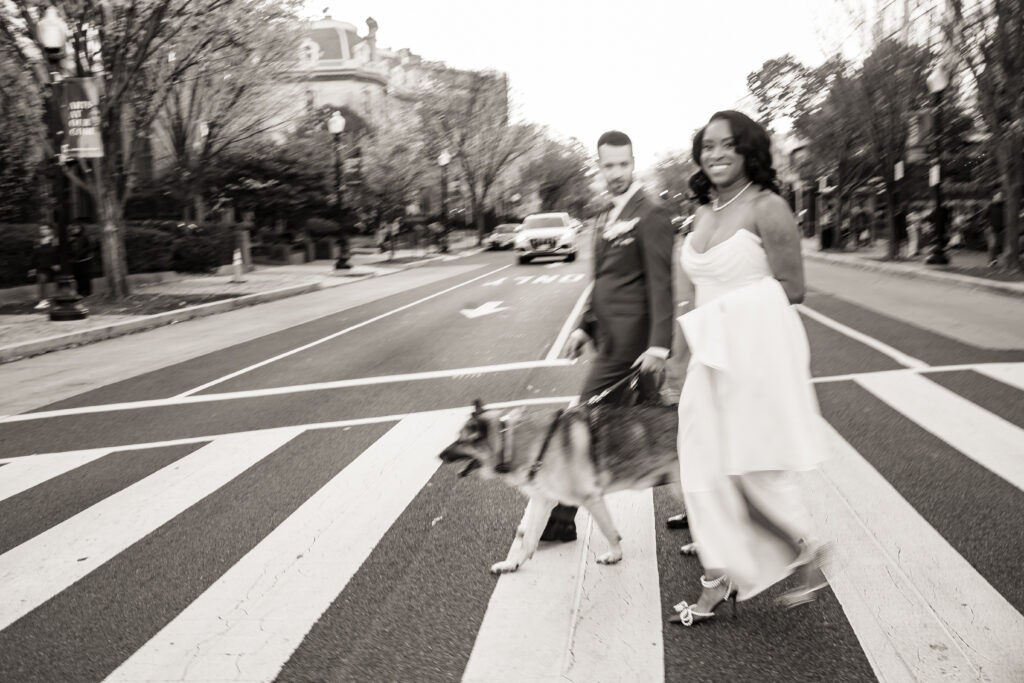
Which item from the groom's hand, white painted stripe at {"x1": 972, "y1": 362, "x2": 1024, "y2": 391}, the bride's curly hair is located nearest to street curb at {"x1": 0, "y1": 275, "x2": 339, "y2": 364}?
the groom's hand

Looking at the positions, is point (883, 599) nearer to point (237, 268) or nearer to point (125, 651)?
point (125, 651)

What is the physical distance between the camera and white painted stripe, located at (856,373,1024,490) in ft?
18.8

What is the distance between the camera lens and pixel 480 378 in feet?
31.5

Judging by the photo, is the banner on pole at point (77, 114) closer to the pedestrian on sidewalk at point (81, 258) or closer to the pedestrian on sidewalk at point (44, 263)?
the pedestrian on sidewalk at point (44, 263)

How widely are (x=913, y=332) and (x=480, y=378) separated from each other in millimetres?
5799

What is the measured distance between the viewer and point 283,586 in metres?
4.20

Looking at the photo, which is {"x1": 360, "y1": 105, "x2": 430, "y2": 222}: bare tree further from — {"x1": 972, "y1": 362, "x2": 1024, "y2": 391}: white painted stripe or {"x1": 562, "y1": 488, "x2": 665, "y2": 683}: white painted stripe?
{"x1": 562, "y1": 488, "x2": 665, "y2": 683}: white painted stripe

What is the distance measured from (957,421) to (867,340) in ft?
14.9

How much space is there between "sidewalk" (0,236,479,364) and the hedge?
0.58 metres

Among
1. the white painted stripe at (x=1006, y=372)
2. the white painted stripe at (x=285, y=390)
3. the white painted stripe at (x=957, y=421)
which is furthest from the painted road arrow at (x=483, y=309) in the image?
the white painted stripe at (x=1006, y=372)

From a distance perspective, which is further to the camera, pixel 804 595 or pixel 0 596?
pixel 0 596

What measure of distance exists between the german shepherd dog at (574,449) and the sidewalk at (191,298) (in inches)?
460

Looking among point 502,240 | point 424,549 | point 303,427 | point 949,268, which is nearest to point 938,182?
point 949,268

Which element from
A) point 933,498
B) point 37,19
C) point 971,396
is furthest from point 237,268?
point 933,498
